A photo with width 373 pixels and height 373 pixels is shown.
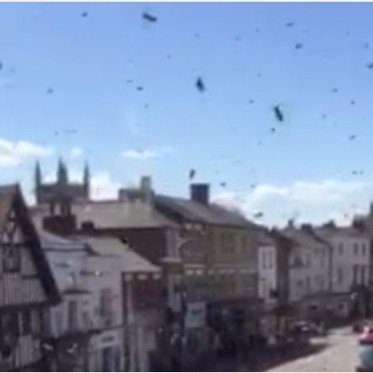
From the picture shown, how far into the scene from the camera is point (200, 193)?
304cm

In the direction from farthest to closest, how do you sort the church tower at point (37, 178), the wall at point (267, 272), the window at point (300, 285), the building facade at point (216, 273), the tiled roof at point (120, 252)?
1. the window at point (300, 285)
2. the wall at point (267, 272)
3. the building facade at point (216, 273)
4. the tiled roof at point (120, 252)
5. the church tower at point (37, 178)

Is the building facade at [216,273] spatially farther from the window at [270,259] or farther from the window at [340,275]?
the window at [340,275]

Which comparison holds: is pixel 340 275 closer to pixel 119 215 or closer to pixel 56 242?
pixel 119 215

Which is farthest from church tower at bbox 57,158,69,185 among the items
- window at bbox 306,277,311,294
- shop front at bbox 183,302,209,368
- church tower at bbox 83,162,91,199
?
window at bbox 306,277,311,294

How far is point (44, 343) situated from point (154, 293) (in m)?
0.43

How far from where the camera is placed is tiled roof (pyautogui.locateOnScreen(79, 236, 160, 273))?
3.19 metres

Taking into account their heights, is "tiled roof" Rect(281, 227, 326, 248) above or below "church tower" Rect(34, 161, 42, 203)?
below

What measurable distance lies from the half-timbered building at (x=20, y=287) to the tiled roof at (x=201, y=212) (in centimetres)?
45

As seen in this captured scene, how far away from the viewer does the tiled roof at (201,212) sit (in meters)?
3.13

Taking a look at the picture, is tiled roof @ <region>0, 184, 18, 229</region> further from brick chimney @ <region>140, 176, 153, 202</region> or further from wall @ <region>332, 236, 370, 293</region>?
wall @ <region>332, 236, 370, 293</region>

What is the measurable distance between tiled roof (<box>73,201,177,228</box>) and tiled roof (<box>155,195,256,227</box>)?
0.05 meters

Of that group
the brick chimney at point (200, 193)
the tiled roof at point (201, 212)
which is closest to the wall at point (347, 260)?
the tiled roof at point (201, 212)

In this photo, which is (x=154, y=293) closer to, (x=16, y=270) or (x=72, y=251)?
(x=72, y=251)

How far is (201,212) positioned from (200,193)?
0.69 ft
